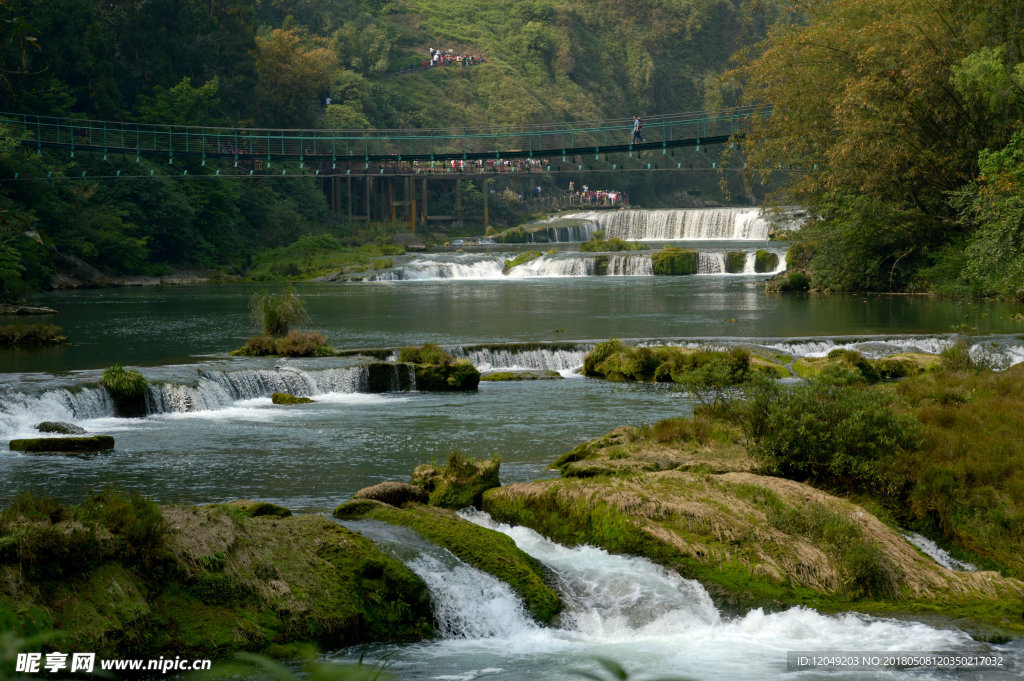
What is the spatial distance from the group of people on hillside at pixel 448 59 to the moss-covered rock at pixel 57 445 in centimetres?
9016

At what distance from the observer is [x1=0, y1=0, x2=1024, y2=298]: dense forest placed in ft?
107

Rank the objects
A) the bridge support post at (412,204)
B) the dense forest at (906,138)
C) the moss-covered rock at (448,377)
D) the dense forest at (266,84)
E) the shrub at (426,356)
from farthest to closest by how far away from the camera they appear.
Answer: the bridge support post at (412,204) < the dense forest at (266,84) < the dense forest at (906,138) < the shrub at (426,356) < the moss-covered rock at (448,377)

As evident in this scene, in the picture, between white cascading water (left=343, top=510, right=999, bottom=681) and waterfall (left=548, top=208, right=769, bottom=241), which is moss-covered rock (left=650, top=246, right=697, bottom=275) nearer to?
waterfall (left=548, top=208, right=769, bottom=241)

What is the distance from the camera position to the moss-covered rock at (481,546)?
9.11 meters

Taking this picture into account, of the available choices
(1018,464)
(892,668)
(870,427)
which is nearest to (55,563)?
(892,668)

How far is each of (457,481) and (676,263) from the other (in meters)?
38.6

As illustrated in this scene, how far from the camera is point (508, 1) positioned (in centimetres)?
12075

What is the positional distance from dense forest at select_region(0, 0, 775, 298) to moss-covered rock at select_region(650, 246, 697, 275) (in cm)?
1192

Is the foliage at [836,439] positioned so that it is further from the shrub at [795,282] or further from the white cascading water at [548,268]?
the white cascading water at [548,268]

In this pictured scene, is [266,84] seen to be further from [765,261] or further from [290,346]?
[290,346]

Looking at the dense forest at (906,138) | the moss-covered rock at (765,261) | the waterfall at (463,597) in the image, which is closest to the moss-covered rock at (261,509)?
the waterfall at (463,597)

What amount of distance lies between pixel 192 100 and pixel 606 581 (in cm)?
5248

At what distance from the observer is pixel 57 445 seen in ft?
51.5

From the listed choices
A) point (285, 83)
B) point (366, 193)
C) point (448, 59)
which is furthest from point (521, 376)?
point (448, 59)
